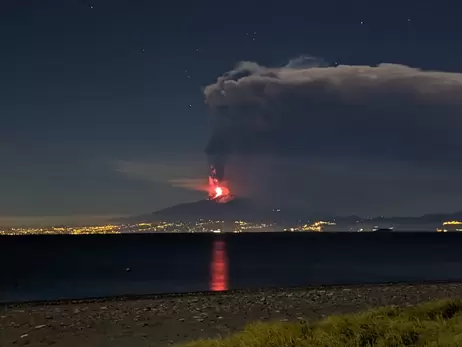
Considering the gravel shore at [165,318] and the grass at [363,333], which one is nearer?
the grass at [363,333]

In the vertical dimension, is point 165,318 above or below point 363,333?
below

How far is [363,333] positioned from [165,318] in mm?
11073

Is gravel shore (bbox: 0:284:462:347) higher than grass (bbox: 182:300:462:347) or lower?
lower

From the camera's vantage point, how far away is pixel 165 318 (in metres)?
20.5

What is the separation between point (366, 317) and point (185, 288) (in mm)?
43548

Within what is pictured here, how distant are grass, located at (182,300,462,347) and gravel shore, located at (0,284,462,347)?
506 cm

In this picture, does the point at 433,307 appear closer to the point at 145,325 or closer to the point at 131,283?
the point at 145,325

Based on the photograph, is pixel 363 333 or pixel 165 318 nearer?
pixel 363 333

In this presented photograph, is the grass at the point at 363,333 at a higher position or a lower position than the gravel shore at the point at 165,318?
higher

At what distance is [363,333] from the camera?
423 inches

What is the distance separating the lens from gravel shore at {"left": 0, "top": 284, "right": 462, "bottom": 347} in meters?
17.1

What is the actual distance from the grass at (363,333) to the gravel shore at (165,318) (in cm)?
506

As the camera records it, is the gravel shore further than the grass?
Yes

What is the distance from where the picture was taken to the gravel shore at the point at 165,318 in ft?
56.1
